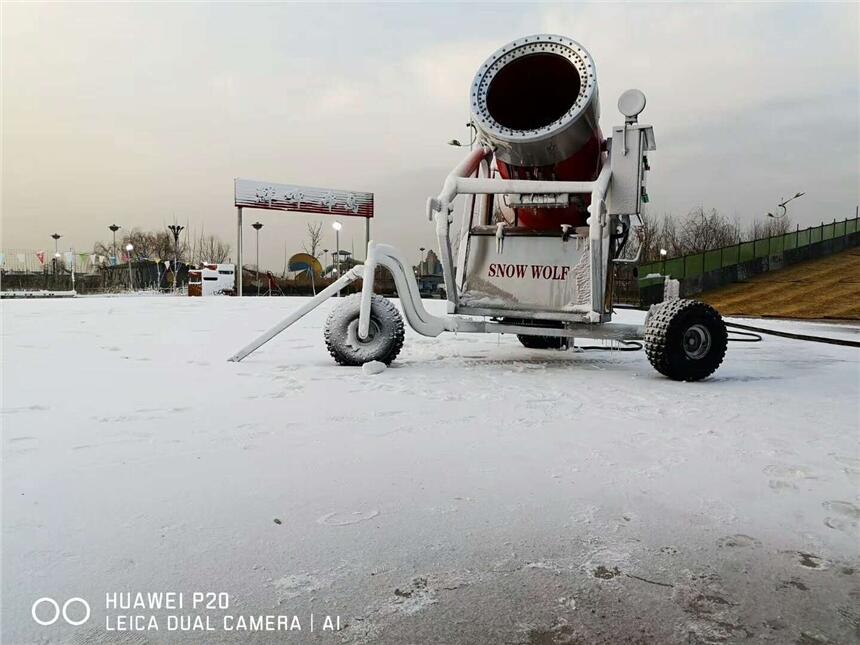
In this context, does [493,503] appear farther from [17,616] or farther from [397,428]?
[17,616]

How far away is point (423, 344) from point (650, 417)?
166 inches

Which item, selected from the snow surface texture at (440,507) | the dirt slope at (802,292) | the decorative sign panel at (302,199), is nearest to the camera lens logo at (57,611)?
the snow surface texture at (440,507)

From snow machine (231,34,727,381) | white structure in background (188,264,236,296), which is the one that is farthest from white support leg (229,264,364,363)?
white structure in background (188,264,236,296)

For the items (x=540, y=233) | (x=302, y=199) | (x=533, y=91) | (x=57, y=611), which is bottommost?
(x=57, y=611)

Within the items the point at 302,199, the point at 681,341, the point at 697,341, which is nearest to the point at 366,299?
the point at 681,341

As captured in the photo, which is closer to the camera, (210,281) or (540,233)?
(540,233)

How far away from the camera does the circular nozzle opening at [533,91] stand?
5355 mm

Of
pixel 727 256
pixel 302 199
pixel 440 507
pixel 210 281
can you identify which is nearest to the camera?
pixel 440 507

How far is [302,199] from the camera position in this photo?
29281 mm

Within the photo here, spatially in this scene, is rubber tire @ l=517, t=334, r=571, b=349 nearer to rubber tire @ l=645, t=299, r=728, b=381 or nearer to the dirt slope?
rubber tire @ l=645, t=299, r=728, b=381

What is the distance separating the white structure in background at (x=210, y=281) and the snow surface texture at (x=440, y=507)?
823 inches

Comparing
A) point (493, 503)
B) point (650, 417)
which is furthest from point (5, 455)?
point (650, 417)

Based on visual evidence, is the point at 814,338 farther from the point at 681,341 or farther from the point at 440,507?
the point at 440,507

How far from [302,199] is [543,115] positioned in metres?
25.1
